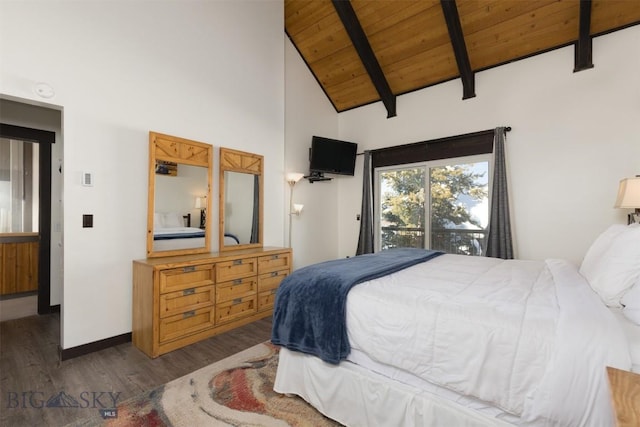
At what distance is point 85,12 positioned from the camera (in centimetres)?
241

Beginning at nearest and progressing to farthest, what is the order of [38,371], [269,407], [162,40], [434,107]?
[269,407]
[38,371]
[162,40]
[434,107]

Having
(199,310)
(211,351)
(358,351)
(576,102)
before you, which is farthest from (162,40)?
(576,102)

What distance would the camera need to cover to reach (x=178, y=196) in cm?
297

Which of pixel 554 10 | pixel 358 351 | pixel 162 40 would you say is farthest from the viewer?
pixel 554 10

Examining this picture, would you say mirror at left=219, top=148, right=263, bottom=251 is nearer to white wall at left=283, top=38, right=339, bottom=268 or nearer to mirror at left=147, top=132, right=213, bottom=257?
mirror at left=147, top=132, right=213, bottom=257

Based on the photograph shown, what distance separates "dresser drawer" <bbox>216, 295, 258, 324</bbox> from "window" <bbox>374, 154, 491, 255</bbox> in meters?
2.51

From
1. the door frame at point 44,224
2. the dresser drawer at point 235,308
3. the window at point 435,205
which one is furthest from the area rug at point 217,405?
the window at point 435,205

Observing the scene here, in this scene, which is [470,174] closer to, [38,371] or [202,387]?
[202,387]

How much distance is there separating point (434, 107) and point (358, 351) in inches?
155

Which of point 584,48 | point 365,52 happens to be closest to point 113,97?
point 365,52

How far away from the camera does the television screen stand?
4578mm

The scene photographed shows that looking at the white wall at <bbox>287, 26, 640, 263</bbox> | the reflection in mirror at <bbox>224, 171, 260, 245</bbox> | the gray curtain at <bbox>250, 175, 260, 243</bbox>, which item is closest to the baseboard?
the reflection in mirror at <bbox>224, 171, 260, 245</bbox>

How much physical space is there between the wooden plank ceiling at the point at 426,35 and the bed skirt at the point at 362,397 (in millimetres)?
3856

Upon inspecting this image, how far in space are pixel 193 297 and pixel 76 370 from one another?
2.99 ft
